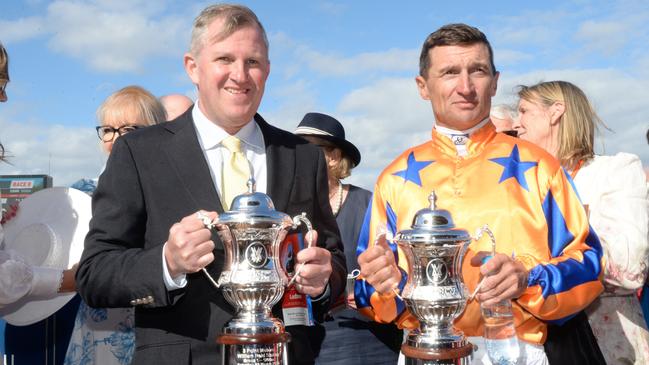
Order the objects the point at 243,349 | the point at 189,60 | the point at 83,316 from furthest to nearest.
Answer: the point at 83,316
the point at 189,60
the point at 243,349

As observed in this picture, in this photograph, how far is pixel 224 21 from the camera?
2.70 m

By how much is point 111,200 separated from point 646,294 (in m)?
4.19

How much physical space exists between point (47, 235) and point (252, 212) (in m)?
2.24

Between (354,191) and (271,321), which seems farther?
(354,191)

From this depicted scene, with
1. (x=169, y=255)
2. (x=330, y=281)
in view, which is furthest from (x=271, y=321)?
(x=330, y=281)

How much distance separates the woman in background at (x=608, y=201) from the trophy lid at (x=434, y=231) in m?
1.75

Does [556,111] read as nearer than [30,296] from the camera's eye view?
No

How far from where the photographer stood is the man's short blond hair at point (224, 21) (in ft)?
8.82

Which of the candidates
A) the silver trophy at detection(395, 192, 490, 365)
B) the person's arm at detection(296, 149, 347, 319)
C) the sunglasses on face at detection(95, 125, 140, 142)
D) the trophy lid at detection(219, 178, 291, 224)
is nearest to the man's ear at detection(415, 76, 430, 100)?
the person's arm at detection(296, 149, 347, 319)

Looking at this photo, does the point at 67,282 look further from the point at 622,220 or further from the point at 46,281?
the point at 622,220

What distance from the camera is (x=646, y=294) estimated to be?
Result: 5.14 metres

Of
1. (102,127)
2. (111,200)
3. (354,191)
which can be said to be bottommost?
(111,200)

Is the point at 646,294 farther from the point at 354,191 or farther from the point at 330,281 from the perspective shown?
the point at 330,281

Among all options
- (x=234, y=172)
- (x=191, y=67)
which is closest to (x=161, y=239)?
(x=234, y=172)
